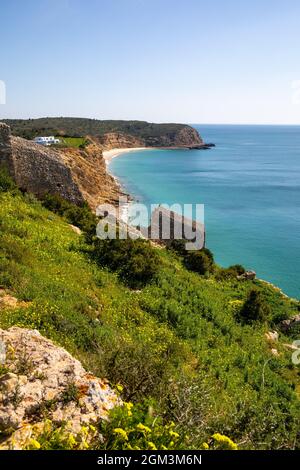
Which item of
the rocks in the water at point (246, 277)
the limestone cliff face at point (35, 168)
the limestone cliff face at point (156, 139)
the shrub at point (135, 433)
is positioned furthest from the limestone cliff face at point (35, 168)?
the limestone cliff face at point (156, 139)

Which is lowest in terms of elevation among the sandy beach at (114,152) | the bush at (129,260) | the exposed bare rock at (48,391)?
the bush at (129,260)

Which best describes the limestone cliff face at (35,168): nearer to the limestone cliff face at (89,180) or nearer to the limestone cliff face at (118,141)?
the limestone cliff face at (89,180)

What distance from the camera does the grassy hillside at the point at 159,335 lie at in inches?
215

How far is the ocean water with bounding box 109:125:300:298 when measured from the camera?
3494cm

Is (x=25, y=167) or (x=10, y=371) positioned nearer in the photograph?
(x=10, y=371)

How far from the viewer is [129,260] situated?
51.6ft

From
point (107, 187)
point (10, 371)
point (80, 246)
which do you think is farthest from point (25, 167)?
point (107, 187)

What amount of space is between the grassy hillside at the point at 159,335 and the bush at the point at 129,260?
14.8 inches

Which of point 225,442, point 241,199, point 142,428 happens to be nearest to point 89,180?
point 241,199

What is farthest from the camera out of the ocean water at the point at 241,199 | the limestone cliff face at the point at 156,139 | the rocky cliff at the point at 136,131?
the rocky cliff at the point at 136,131

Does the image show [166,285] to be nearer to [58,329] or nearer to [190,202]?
[58,329]

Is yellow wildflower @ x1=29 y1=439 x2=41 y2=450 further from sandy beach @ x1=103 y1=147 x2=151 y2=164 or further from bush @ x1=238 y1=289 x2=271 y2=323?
sandy beach @ x1=103 y1=147 x2=151 y2=164

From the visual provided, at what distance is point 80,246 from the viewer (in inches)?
651
